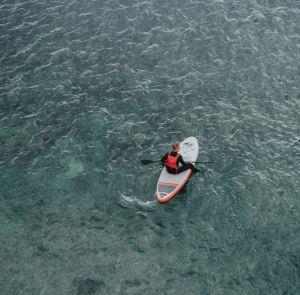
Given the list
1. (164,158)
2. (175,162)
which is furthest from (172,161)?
(164,158)

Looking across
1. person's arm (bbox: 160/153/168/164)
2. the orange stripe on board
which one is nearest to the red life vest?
person's arm (bbox: 160/153/168/164)

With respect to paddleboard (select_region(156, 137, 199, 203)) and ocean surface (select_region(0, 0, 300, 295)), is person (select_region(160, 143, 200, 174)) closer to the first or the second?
paddleboard (select_region(156, 137, 199, 203))

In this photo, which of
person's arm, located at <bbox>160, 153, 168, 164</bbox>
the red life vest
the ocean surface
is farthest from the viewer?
person's arm, located at <bbox>160, 153, 168, 164</bbox>

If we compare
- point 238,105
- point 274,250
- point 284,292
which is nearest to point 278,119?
point 238,105

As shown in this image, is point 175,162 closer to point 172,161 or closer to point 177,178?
point 172,161

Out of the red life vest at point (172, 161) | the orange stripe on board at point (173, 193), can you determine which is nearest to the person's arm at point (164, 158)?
the red life vest at point (172, 161)

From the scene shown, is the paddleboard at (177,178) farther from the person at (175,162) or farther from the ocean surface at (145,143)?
the ocean surface at (145,143)

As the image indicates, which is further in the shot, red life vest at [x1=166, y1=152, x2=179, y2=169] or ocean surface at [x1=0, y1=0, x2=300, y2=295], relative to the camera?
red life vest at [x1=166, y1=152, x2=179, y2=169]
